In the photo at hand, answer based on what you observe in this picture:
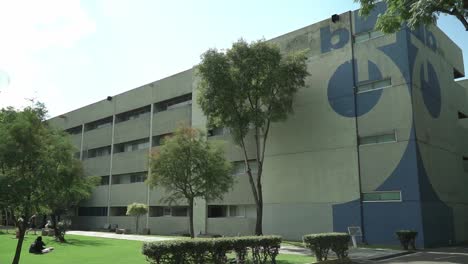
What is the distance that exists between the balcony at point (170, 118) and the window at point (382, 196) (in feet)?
59.5

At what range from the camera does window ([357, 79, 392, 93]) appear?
28.5m

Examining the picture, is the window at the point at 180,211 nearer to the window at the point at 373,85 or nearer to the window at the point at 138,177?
the window at the point at 138,177

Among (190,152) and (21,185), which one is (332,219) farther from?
(21,185)

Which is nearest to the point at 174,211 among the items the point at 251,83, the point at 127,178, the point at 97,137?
the point at 127,178

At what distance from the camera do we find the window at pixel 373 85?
93.4 ft

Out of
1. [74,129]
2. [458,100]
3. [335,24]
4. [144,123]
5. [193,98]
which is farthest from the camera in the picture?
[74,129]

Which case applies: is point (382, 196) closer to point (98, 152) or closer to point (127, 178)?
point (127, 178)

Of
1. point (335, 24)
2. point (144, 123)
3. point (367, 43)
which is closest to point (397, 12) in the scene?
point (367, 43)

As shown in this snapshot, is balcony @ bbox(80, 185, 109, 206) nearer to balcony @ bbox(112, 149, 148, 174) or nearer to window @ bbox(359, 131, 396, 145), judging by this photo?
balcony @ bbox(112, 149, 148, 174)

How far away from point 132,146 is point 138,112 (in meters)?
3.75

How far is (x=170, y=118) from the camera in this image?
4300 cm

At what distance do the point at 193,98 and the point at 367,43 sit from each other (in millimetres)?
17101

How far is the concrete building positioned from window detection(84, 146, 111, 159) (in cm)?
1849

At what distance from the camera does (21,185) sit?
15.8m
